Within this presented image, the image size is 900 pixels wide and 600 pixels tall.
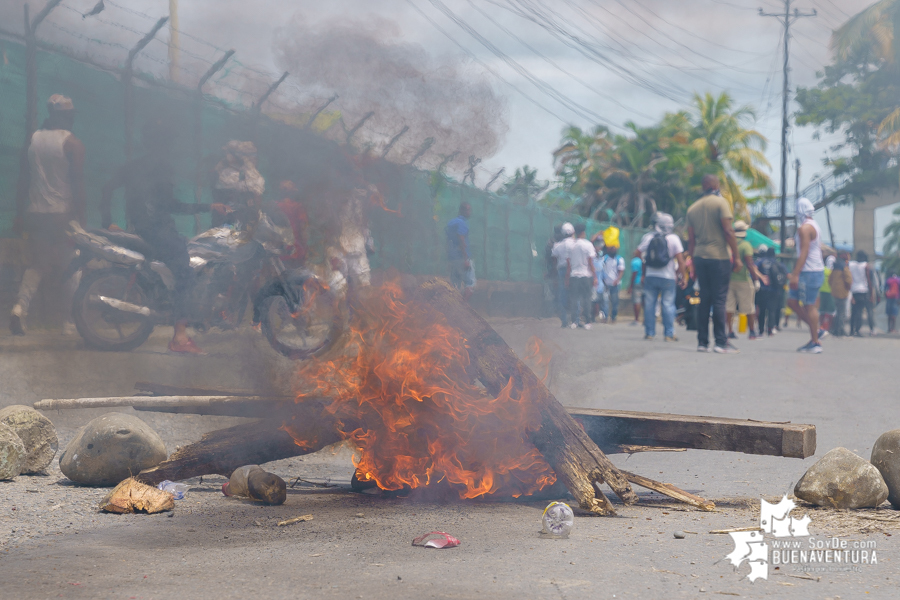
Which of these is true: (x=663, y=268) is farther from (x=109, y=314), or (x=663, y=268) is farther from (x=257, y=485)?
(x=257, y=485)

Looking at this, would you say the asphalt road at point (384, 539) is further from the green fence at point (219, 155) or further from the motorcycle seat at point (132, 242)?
the motorcycle seat at point (132, 242)

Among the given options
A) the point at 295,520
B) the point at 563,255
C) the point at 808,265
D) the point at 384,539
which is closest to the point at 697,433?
the point at 384,539

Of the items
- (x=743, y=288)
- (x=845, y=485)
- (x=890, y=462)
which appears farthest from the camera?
(x=743, y=288)

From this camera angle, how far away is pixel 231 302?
7461mm

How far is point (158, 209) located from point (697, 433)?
17.7ft

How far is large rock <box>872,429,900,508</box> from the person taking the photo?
379 centimetres

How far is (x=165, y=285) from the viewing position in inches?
303

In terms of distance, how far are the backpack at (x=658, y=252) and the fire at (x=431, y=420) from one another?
30.3 feet

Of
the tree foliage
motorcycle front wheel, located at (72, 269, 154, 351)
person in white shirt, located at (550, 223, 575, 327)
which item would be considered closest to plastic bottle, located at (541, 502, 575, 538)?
motorcycle front wheel, located at (72, 269, 154, 351)

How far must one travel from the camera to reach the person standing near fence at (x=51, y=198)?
8109mm

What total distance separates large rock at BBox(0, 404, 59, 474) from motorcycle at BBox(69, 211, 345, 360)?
2644 mm

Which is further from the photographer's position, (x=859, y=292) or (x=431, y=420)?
(x=859, y=292)

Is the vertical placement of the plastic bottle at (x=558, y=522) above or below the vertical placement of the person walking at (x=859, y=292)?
below

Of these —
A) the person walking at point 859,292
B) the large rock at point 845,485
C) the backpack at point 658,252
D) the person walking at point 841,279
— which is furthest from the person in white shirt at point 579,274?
the large rock at point 845,485
